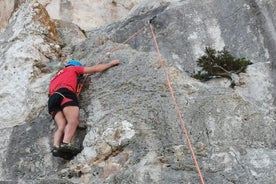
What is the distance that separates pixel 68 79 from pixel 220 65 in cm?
301

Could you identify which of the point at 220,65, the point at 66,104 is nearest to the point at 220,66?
the point at 220,65

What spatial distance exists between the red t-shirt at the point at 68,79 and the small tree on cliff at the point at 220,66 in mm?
2359

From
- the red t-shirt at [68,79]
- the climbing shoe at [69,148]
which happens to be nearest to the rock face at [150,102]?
the climbing shoe at [69,148]

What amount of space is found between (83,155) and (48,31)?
5071 millimetres

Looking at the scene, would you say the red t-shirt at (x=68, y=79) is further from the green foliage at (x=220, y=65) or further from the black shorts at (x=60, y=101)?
the green foliage at (x=220, y=65)

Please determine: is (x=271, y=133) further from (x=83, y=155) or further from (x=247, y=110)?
(x=83, y=155)

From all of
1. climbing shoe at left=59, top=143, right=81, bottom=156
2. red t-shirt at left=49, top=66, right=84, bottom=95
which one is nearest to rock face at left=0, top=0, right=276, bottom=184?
climbing shoe at left=59, top=143, right=81, bottom=156

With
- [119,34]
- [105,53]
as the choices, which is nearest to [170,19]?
[119,34]

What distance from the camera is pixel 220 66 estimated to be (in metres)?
10.7

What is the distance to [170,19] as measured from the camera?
41.1 feet

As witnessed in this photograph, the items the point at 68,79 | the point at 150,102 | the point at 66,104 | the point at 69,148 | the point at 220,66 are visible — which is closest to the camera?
the point at 69,148

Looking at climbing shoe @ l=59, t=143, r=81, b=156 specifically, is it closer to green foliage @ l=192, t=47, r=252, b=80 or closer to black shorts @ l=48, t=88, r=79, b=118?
black shorts @ l=48, t=88, r=79, b=118

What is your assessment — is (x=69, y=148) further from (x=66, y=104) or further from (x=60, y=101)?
(x=60, y=101)

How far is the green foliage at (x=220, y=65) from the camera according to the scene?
10562 millimetres
